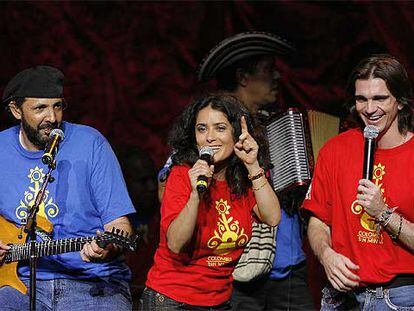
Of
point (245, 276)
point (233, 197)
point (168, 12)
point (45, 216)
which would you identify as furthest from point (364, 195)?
point (168, 12)

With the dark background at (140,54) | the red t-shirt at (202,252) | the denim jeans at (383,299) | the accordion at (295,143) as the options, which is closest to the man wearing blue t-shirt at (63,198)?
the red t-shirt at (202,252)

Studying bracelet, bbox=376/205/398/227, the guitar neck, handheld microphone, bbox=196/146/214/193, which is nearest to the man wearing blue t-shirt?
the guitar neck

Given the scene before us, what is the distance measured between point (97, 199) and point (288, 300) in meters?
1.38

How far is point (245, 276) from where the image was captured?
541 cm

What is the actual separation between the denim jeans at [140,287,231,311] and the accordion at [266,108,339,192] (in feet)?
3.05

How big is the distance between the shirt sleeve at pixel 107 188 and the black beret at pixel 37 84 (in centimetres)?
37

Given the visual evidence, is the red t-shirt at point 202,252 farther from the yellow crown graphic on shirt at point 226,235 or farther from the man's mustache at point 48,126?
the man's mustache at point 48,126

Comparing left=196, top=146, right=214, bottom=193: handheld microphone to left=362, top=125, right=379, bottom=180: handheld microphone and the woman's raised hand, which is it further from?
left=362, top=125, right=379, bottom=180: handheld microphone

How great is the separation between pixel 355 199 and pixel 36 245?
1571 mm

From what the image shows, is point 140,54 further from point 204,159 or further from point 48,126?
point 204,159

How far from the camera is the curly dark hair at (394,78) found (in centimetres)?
466

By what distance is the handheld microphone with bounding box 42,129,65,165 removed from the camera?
14.7 feet

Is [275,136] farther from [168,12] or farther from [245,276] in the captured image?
[168,12]

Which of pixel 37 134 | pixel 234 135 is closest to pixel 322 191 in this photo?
pixel 234 135
